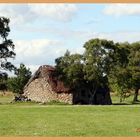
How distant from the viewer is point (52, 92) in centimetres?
7631

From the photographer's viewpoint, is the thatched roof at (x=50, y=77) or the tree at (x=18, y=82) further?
the tree at (x=18, y=82)

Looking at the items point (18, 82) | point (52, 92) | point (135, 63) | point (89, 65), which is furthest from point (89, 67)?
point (18, 82)

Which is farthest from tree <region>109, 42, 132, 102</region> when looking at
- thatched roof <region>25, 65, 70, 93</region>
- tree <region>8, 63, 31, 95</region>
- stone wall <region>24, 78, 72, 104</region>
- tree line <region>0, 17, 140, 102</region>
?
tree <region>8, 63, 31, 95</region>

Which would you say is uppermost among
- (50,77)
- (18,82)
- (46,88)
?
(50,77)

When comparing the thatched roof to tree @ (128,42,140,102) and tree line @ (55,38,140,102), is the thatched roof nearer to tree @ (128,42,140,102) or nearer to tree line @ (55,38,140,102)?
tree line @ (55,38,140,102)

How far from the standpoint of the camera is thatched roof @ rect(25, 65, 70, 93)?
76.0 m

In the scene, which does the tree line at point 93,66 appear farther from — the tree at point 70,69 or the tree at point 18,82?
the tree at point 18,82

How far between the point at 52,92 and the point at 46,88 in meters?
1.80

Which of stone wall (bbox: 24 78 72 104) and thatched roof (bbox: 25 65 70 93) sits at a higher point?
thatched roof (bbox: 25 65 70 93)

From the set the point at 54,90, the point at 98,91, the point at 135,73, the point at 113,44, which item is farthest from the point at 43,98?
the point at 135,73

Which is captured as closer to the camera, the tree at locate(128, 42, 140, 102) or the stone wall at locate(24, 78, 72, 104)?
the stone wall at locate(24, 78, 72, 104)

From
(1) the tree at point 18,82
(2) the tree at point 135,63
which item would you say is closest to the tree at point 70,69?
(2) the tree at point 135,63

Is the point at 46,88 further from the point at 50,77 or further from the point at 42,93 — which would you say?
the point at 50,77

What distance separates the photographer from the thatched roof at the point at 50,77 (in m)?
76.0
